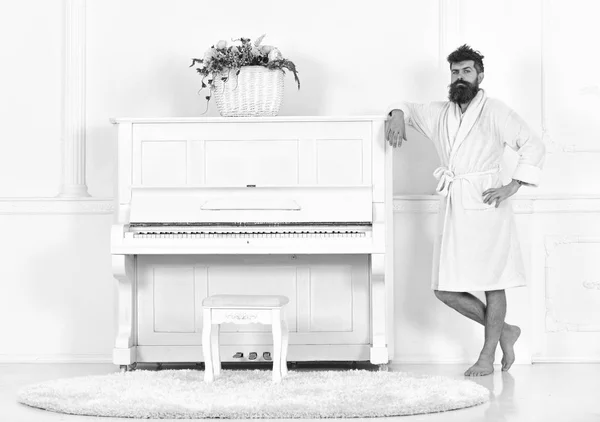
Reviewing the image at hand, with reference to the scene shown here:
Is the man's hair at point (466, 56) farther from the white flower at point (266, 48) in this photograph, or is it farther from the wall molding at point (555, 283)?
the wall molding at point (555, 283)

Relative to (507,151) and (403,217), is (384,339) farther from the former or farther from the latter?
(507,151)

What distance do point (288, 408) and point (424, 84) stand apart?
226cm

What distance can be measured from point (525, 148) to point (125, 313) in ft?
6.86

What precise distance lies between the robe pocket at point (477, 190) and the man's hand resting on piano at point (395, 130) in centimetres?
37

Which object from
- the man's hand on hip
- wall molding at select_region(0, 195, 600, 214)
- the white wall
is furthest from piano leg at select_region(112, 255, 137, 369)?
the man's hand on hip

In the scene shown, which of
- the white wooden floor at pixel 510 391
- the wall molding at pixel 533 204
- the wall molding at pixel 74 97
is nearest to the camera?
the white wooden floor at pixel 510 391

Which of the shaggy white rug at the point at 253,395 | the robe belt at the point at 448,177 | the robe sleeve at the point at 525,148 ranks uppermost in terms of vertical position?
the robe sleeve at the point at 525,148

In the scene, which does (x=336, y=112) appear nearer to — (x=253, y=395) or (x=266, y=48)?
(x=266, y=48)

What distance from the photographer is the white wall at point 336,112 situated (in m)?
5.20

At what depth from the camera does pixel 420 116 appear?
4949 mm

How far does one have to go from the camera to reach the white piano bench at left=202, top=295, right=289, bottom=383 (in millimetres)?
4199

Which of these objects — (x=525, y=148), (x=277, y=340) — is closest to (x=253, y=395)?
(x=277, y=340)

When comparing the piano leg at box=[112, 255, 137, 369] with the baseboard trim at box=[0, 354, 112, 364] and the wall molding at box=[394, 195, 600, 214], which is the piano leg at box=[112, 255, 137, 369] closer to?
the baseboard trim at box=[0, 354, 112, 364]

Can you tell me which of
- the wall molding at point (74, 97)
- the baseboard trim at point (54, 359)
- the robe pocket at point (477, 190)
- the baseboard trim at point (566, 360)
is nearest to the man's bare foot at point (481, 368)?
the baseboard trim at point (566, 360)
